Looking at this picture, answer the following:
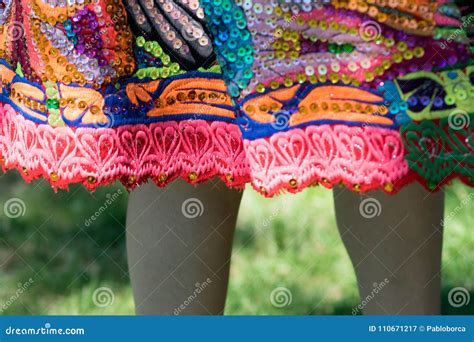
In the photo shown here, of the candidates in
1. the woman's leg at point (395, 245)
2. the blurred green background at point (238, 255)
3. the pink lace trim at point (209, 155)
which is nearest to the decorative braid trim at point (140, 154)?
the pink lace trim at point (209, 155)

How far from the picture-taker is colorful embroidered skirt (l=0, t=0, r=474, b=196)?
3.26 feet

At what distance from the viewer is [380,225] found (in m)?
1.13

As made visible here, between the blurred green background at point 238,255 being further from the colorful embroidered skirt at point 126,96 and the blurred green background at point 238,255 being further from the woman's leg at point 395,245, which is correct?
the colorful embroidered skirt at point 126,96

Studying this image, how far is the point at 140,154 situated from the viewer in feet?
3.69

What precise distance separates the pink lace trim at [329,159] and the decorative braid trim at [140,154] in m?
0.07

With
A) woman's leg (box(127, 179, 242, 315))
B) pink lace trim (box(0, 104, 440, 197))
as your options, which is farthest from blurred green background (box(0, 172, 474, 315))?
pink lace trim (box(0, 104, 440, 197))

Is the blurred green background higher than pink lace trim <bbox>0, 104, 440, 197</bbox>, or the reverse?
pink lace trim <bbox>0, 104, 440, 197</bbox>

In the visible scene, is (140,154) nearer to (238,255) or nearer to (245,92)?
(245,92)

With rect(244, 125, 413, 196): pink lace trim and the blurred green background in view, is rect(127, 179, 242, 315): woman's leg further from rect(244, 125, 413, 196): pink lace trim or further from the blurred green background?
the blurred green background

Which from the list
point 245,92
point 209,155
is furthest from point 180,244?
point 245,92

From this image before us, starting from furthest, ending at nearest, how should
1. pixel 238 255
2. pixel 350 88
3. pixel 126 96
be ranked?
pixel 238 255 < pixel 126 96 < pixel 350 88

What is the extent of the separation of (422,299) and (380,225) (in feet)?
0.34

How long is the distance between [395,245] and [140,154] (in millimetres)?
299

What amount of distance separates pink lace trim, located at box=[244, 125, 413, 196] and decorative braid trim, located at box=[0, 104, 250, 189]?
0.23ft
